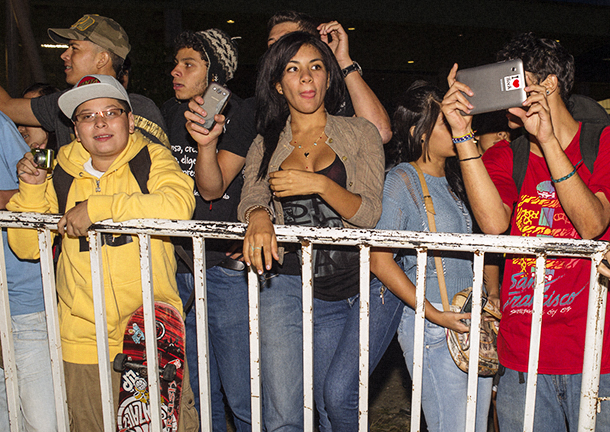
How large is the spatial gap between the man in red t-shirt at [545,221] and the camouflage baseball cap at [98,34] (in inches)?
85.2

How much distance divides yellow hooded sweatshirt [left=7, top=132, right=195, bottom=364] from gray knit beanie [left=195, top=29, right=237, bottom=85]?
0.85 metres

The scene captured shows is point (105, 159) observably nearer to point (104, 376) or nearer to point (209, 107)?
point (209, 107)

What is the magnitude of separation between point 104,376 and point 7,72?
6985mm

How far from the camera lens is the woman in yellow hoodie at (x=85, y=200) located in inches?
89.6

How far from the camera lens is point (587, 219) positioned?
1870 millimetres

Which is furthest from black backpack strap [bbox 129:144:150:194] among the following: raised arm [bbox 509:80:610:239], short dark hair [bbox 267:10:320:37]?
raised arm [bbox 509:80:610:239]

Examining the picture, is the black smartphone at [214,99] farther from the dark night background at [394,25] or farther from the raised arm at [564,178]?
the dark night background at [394,25]

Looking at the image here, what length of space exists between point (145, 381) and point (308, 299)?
94 centimetres

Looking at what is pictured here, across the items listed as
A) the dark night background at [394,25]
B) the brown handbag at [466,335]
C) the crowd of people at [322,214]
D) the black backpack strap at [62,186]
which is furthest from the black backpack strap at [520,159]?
the dark night background at [394,25]

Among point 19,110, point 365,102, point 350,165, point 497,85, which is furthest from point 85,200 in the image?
point 497,85

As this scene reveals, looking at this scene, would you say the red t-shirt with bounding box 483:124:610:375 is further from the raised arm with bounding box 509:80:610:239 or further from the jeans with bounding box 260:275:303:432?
the jeans with bounding box 260:275:303:432

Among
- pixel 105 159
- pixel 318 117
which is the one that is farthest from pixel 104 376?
pixel 318 117

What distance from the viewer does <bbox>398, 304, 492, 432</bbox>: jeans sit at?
2.22 m

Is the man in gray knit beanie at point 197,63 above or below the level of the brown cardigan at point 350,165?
above
